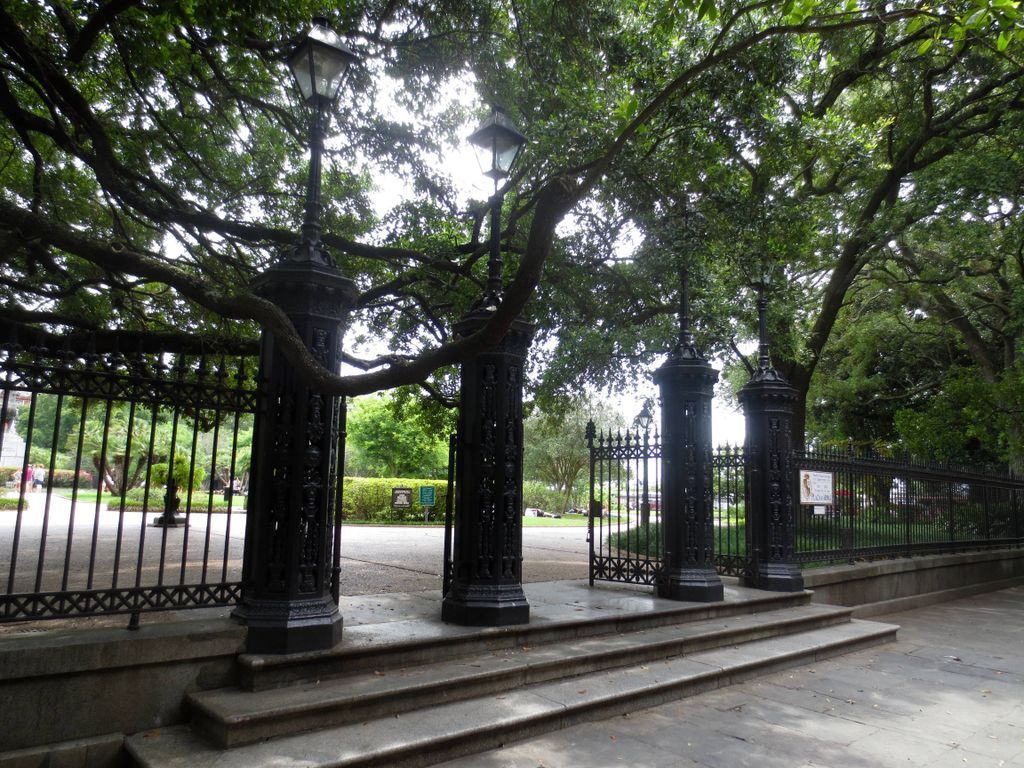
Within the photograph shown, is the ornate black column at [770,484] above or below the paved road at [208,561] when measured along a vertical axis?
above

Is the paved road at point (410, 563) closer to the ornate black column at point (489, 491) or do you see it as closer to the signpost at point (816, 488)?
the ornate black column at point (489, 491)

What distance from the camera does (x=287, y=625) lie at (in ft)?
15.2

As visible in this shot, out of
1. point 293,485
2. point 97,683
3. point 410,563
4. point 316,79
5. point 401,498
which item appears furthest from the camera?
point 401,498

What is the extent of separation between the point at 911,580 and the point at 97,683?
41.9 ft

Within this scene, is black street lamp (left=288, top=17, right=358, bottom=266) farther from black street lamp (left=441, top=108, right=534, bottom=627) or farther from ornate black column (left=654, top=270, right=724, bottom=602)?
ornate black column (left=654, top=270, right=724, bottom=602)

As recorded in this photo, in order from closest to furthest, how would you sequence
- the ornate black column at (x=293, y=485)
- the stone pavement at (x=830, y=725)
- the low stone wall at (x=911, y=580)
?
the stone pavement at (x=830, y=725) → the ornate black column at (x=293, y=485) → the low stone wall at (x=911, y=580)

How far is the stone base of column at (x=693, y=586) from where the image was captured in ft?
25.9

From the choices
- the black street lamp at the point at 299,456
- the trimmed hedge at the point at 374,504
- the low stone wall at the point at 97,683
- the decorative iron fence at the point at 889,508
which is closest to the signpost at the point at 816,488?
the decorative iron fence at the point at 889,508

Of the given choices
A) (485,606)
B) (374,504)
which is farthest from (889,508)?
(374,504)

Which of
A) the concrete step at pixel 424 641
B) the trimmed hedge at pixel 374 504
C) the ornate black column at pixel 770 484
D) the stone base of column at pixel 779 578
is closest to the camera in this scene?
the concrete step at pixel 424 641

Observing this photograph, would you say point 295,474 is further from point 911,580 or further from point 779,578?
point 911,580

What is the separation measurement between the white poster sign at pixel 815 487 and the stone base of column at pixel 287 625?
25.0 ft

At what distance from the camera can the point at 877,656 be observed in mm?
7477

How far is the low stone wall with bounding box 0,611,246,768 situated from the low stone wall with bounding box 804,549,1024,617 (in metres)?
8.37
